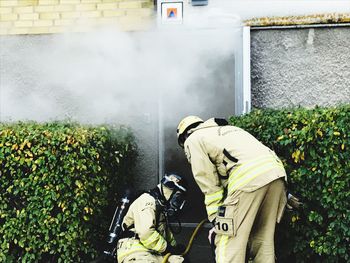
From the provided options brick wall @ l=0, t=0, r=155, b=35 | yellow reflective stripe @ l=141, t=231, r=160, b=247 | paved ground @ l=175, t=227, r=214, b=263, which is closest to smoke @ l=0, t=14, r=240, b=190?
brick wall @ l=0, t=0, r=155, b=35

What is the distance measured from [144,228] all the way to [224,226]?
90 cm

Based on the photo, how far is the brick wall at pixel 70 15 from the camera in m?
7.70

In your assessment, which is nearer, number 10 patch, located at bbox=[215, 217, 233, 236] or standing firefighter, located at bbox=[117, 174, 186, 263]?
number 10 patch, located at bbox=[215, 217, 233, 236]

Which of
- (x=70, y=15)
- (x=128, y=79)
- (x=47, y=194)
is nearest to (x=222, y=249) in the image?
(x=47, y=194)

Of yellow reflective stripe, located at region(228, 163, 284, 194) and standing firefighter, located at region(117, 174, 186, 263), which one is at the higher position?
yellow reflective stripe, located at region(228, 163, 284, 194)

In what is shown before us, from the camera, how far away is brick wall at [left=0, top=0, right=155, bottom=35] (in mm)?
7699

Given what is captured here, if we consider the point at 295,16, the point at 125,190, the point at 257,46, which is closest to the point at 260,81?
the point at 257,46

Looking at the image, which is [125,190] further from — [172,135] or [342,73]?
[342,73]

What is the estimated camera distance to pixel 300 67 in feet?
23.6

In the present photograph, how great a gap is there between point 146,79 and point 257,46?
1.53 meters

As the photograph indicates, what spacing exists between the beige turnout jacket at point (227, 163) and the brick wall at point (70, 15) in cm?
303

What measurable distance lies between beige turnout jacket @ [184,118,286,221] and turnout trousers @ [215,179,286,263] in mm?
87

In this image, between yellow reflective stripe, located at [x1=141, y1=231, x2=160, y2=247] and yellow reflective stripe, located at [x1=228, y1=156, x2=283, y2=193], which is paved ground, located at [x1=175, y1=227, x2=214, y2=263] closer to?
yellow reflective stripe, located at [x1=141, y1=231, x2=160, y2=247]

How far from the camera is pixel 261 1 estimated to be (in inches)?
288
